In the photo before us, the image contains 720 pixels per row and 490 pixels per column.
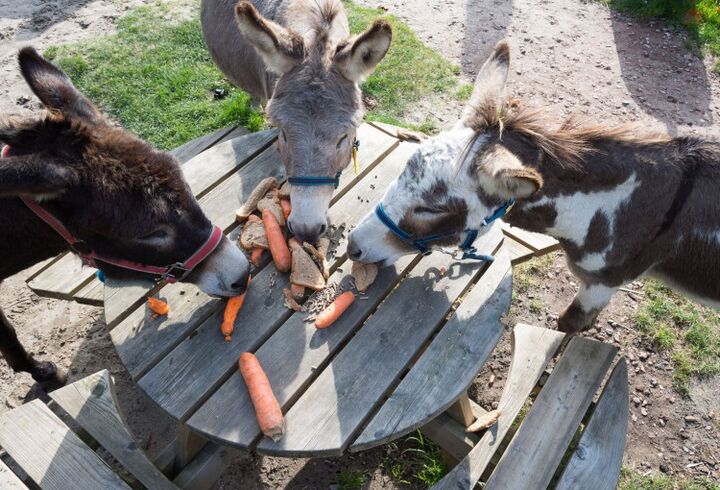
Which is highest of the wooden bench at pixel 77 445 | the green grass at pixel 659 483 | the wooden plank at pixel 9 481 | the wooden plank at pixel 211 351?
the wooden plank at pixel 211 351

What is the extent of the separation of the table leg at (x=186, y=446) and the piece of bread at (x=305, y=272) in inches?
41.6

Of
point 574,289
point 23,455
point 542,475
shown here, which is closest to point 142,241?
point 23,455

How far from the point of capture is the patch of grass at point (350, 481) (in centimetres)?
307

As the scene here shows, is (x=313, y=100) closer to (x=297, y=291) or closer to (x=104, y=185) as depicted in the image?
(x=297, y=291)

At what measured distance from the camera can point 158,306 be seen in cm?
261

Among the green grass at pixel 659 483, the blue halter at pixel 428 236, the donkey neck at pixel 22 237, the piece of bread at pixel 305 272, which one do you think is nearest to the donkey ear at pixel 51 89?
the donkey neck at pixel 22 237

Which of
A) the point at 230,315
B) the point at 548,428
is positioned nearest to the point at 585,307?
the point at 548,428

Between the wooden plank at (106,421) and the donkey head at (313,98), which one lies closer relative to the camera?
the wooden plank at (106,421)

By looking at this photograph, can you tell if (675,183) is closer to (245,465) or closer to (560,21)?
(245,465)

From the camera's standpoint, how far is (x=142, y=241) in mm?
2283

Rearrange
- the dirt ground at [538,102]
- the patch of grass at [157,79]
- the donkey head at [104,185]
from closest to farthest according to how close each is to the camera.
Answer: the donkey head at [104,185]
the dirt ground at [538,102]
the patch of grass at [157,79]

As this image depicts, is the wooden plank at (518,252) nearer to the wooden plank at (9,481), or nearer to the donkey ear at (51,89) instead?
the donkey ear at (51,89)

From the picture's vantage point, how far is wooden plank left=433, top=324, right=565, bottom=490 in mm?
2539

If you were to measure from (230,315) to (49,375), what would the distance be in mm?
1948
